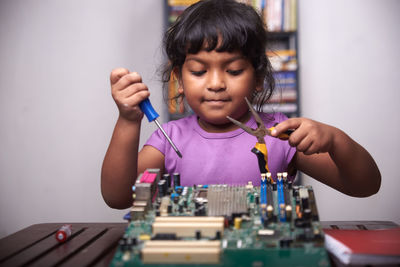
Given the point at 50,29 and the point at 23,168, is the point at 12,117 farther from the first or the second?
the point at 50,29

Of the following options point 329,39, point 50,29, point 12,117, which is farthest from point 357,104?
point 12,117

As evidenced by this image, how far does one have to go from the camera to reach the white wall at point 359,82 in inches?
135

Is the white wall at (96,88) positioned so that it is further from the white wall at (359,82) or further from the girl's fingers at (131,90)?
the girl's fingers at (131,90)

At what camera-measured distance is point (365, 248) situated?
0.74 metres

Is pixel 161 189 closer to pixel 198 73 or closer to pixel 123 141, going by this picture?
pixel 123 141

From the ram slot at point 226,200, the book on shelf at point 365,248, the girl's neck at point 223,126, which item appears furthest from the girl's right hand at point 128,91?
the book on shelf at point 365,248

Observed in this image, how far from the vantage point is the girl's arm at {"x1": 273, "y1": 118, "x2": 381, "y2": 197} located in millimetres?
1023

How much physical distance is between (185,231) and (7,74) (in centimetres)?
270

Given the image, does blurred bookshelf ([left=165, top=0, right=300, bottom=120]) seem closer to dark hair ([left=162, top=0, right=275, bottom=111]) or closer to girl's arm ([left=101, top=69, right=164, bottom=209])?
dark hair ([left=162, top=0, right=275, bottom=111])

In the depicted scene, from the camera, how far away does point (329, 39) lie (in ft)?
11.5

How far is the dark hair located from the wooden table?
1.91 feet

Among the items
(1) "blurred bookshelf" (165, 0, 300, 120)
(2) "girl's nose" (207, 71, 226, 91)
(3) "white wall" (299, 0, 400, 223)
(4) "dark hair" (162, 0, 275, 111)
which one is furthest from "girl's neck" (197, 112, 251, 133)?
(3) "white wall" (299, 0, 400, 223)

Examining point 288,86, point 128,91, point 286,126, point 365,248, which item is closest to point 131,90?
point 128,91

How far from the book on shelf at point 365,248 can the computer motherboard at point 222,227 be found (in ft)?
0.17
